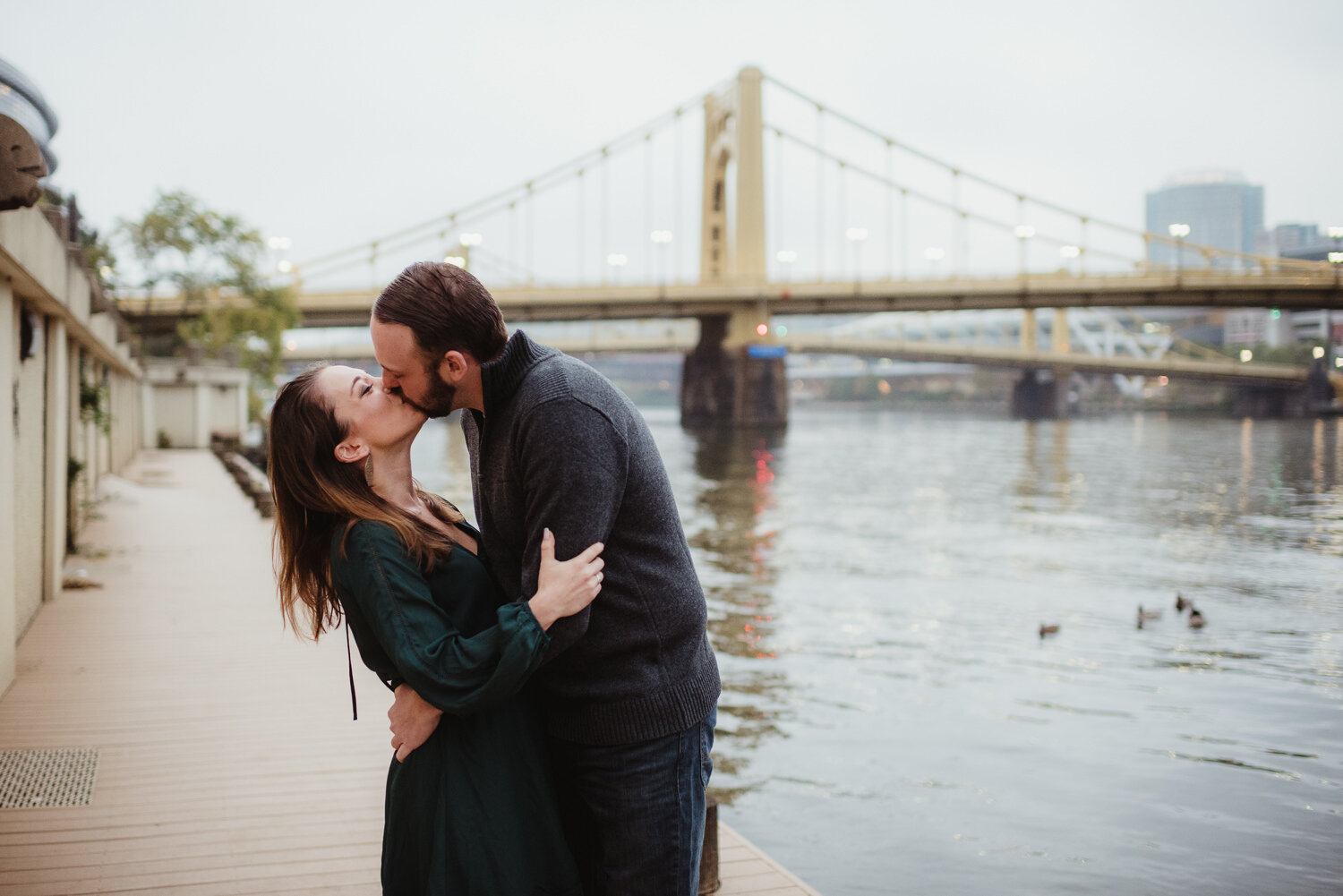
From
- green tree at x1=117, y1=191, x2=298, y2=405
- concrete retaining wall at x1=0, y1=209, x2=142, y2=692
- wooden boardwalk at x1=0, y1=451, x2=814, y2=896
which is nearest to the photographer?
wooden boardwalk at x1=0, y1=451, x2=814, y2=896

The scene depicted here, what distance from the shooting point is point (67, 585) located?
8.51 meters

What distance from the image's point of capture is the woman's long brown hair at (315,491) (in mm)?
1875

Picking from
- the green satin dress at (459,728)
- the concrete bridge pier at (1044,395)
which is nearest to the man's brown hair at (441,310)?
the green satin dress at (459,728)

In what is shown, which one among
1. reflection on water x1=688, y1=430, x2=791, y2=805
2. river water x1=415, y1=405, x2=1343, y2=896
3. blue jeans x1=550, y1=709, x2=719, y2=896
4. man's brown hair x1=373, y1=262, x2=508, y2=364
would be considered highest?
man's brown hair x1=373, y1=262, x2=508, y2=364

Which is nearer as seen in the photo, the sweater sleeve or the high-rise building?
the sweater sleeve

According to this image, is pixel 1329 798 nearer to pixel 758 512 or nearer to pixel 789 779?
pixel 789 779

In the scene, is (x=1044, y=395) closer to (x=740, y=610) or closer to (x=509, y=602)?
(x=740, y=610)

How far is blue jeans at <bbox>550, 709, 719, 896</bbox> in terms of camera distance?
1.91 meters

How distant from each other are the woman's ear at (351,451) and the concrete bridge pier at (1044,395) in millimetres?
72490

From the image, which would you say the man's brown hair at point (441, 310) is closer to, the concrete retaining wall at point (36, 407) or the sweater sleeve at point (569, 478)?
the sweater sleeve at point (569, 478)

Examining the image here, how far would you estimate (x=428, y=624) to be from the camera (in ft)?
5.99

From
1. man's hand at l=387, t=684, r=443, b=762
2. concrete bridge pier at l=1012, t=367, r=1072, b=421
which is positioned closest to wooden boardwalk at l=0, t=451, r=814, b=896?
man's hand at l=387, t=684, r=443, b=762

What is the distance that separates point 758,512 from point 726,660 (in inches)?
424

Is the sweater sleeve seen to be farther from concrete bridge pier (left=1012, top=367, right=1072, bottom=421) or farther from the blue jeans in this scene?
concrete bridge pier (left=1012, top=367, right=1072, bottom=421)
